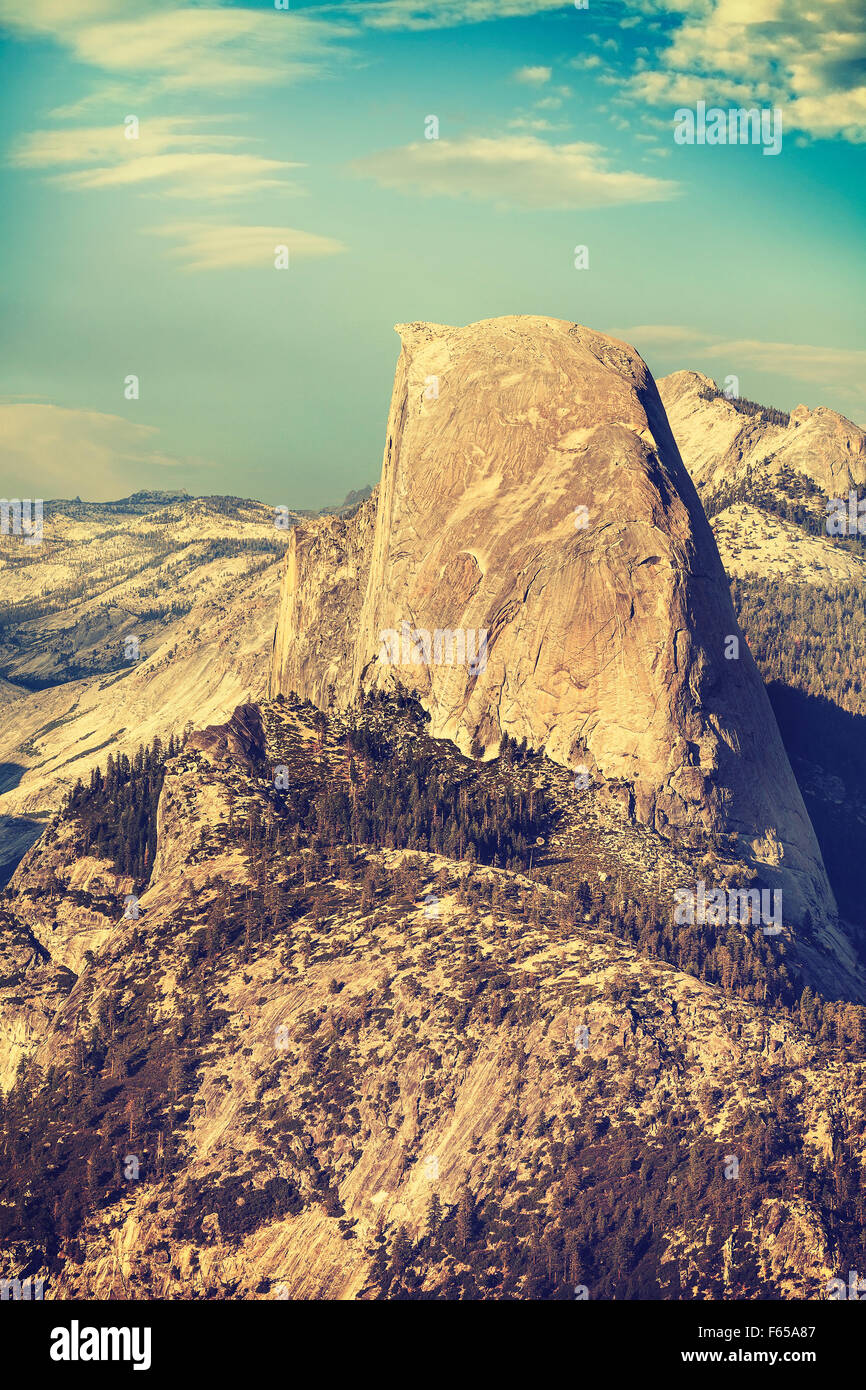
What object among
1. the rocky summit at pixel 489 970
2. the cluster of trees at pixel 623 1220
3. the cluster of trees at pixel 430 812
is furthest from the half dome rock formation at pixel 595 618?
the cluster of trees at pixel 623 1220

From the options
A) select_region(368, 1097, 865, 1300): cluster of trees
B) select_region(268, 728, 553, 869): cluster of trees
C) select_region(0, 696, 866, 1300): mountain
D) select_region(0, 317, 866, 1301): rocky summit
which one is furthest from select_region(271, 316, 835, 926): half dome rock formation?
select_region(368, 1097, 865, 1300): cluster of trees

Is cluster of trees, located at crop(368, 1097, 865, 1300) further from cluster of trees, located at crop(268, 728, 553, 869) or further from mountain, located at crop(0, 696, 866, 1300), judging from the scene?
cluster of trees, located at crop(268, 728, 553, 869)

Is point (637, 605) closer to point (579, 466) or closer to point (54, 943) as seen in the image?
point (579, 466)

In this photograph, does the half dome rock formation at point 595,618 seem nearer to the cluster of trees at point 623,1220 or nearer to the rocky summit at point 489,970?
the rocky summit at point 489,970

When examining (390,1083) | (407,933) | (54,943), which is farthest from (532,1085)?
(54,943)

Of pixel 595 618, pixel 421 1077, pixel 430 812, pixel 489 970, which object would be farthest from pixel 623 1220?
pixel 595 618

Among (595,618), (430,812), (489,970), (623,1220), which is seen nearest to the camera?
(623,1220)

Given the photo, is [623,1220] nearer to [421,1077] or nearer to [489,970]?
[421,1077]

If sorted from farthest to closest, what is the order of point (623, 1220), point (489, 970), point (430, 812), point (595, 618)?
point (595, 618) < point (430, 812) < point (489, 970) < point (623, 1220)
